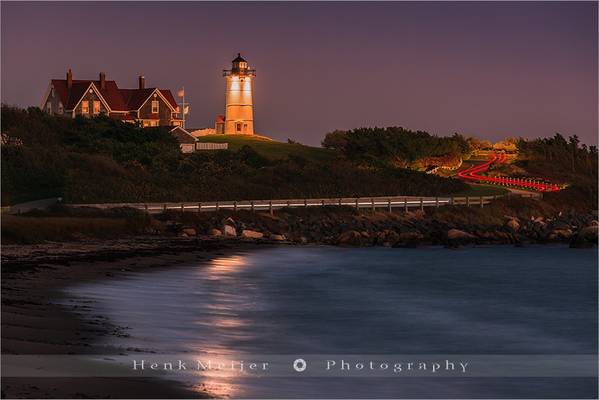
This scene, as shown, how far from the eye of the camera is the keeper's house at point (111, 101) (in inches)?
3457

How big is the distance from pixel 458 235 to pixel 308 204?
7.86m

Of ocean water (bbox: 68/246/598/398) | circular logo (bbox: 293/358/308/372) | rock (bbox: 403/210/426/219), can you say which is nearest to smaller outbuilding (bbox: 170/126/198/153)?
rock (bbox: 403/210/426/219)

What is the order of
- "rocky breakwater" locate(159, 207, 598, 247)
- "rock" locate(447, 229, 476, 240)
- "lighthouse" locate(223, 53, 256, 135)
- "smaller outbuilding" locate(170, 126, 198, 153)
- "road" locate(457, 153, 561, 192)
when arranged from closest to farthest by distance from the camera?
"rocky breakwater" locate(159, 207, 598, 247), "rock" locate(447, 229, 476, 240), "road" locate(457, 153, 561, 192), "smaller outbuilding" locate(170, 126, 198, 153), "lighthouse" locate(223, 53, 256, 135)

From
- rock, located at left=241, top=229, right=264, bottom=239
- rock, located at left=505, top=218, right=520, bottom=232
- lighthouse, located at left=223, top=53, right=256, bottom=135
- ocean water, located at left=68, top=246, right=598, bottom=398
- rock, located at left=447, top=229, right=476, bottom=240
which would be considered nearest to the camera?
ocean water, located at left=68, top=246, right=598, bottom=398

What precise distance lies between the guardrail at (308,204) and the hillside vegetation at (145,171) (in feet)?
10.5

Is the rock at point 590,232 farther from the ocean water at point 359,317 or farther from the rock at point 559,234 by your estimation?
the ocean water at point 359,317

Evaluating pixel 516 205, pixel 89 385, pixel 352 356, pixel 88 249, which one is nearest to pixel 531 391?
pixel 352 356

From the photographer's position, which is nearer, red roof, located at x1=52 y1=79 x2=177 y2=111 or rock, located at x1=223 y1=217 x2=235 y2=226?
rock, located at x1=223 y1=217 x2=235 y2=226

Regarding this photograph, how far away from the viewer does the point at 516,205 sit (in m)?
61.9

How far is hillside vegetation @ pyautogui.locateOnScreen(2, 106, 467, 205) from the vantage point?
54844 millimetres

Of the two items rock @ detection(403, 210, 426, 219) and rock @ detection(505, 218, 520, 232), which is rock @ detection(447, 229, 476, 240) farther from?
rock @ detection(505, 218, 520, 232)

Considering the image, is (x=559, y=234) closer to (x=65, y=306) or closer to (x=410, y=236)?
(x=410, y=236)

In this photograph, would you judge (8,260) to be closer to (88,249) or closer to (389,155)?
(88,249)

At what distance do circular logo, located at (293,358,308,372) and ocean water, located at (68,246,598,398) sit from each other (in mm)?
123
